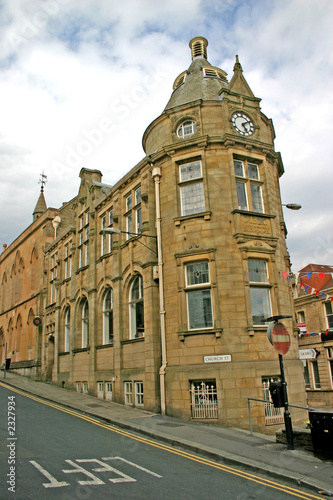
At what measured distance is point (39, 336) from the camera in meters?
36.0

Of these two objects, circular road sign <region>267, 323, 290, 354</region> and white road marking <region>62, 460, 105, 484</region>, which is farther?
circular road sign <region>267, 323, 290, 354</region>

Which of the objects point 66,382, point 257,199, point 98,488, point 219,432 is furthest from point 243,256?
point 66,382

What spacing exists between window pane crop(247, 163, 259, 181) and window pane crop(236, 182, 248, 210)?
0.72 metres

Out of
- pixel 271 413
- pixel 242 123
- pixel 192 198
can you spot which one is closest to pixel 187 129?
pixel 242 123

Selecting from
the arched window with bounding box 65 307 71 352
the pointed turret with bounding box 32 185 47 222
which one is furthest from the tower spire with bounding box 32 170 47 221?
the arched window with bounding box 65 307 71 352

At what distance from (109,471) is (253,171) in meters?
13.2

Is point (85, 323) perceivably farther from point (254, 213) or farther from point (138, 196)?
point (254, 213)

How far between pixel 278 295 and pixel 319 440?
6950 mm

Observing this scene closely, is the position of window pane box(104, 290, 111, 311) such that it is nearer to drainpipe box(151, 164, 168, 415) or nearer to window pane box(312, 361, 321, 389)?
drainpipe box(151, 164, 168, 415)

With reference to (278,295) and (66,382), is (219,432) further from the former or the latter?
(66,382)

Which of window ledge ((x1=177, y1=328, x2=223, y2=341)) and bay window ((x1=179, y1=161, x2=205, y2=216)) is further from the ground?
bay window ((x1=179, y1=161, x2=205, y2=216))

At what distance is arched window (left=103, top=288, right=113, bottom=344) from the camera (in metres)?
21.9

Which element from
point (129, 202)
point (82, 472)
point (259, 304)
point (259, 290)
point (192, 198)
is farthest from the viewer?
point (129, 202)

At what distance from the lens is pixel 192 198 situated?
17.0 metres
